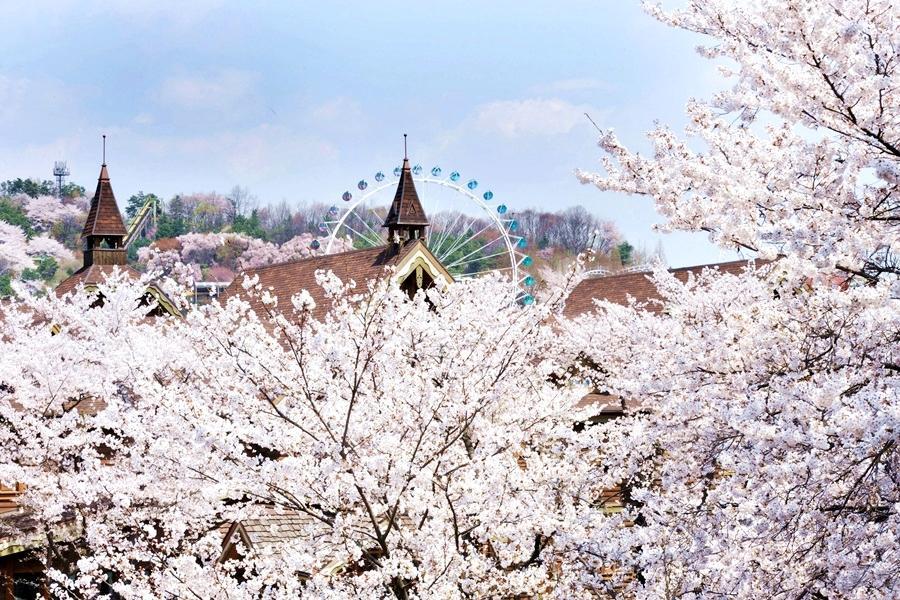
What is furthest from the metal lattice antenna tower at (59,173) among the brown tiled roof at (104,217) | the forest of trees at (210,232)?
the brown tiled roof at (104,217)

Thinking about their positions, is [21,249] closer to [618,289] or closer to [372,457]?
[618,289]

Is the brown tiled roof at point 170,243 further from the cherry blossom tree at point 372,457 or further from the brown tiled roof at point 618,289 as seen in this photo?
the cherry blossom tree at point 372,457

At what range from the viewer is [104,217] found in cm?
4147

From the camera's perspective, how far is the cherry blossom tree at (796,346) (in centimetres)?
650

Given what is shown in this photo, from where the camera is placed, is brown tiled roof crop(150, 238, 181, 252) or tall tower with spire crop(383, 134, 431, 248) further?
brown tiled roof crop(150, 238, 181, 252)

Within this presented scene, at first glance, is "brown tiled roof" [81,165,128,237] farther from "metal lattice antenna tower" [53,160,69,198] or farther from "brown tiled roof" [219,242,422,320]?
"metal lattice antenna tower" [53,160,69,198]

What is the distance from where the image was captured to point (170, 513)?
1334 centimetres

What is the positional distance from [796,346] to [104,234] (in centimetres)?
3662

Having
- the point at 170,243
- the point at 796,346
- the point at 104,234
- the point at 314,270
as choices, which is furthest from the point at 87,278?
the point at 170,243

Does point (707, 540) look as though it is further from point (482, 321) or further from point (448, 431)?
point (482, 321)

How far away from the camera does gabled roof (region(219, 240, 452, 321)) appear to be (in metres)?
26.8

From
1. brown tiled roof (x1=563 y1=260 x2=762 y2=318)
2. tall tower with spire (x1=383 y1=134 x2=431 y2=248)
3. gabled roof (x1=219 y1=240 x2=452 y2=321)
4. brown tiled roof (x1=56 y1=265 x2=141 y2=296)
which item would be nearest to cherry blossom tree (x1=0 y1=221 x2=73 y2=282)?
brown tiled roof (x1=56 y1=265 x2=141 y2=296)

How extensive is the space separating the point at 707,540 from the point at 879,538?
1178mm

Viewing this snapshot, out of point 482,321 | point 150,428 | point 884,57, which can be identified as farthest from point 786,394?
point 150,428
